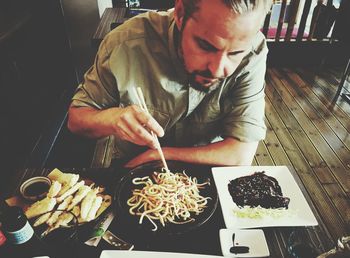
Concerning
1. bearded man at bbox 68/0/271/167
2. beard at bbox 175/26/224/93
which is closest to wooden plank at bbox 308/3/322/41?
bearded man at bbox 68/0/271/167

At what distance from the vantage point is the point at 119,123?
1368 mm

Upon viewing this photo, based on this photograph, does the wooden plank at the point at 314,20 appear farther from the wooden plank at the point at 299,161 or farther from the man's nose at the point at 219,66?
the man's nose at the point at 219,66

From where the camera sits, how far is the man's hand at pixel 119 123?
1.31 metres

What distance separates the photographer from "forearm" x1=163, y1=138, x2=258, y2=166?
5.17 ft

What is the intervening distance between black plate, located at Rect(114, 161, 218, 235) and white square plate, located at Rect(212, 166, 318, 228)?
0.18ft

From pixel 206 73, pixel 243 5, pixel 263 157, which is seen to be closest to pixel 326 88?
pixel 263 157

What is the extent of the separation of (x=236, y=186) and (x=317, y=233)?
386mm

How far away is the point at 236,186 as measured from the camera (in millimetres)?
1443

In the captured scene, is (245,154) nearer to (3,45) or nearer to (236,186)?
(236,186)

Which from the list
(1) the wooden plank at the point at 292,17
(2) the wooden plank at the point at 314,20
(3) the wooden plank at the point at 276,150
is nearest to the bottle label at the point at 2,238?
(3) the wooden plank at the point at 276,150

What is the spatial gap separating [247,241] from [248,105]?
741 millimetres

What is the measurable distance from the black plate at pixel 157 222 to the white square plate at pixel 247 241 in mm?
104

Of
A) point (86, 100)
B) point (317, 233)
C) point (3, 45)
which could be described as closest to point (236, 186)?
point (317, 233)

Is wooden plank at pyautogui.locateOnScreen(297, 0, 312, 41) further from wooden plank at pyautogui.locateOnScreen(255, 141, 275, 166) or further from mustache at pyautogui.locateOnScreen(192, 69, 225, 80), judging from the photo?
mustache at pyautogui.locateOnScreen(192, 69, 225, 80)
